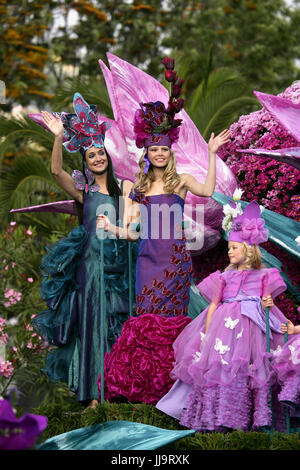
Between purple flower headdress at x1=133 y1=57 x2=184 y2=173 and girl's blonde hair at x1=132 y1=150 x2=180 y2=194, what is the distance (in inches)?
2.2

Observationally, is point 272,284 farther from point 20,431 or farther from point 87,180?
point 20,431

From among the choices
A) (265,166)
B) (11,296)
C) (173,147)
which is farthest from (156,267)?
(11,296)

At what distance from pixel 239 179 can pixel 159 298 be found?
180 cm

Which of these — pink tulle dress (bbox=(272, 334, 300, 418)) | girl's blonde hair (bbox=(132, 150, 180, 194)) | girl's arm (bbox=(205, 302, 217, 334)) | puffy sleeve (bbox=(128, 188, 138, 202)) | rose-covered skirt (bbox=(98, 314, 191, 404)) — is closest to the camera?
pink tulle dress (bbox=(272, 334, 300, 418))

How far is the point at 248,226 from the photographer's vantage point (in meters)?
5.40

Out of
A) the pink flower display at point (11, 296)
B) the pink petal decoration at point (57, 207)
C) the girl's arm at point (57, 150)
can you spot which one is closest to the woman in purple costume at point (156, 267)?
the girl's arm at point (57, 150)

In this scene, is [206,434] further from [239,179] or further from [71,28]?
[71,28]

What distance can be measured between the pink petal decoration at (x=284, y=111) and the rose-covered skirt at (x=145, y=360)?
1739 mm

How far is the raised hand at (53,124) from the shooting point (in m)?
6.10

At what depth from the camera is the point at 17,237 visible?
10.2 meters

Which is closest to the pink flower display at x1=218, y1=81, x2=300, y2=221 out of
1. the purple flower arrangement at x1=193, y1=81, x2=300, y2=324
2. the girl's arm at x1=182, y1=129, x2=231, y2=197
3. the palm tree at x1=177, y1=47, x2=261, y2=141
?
the purple flower arrangement at x1=193, y1=81, x2=300, y2=324

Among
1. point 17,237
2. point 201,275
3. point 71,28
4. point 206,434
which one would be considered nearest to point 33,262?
point 17,237

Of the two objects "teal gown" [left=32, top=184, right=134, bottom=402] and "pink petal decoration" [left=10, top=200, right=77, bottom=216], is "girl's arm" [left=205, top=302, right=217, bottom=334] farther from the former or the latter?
"pink petal decoration" [left=10, top=200, right=77, bottom=216]

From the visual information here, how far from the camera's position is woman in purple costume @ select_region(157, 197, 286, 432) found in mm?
4941
